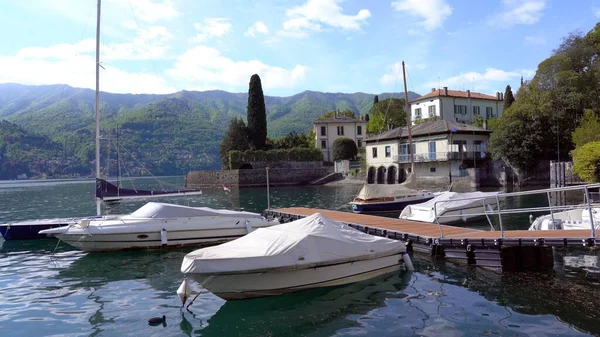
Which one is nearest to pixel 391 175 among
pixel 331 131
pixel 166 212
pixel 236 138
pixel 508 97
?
pixel 331 131

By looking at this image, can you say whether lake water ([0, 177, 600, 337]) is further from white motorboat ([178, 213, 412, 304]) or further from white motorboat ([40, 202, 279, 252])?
white motorboat ([40, 202, 279, 252])

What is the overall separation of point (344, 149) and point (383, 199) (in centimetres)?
4810

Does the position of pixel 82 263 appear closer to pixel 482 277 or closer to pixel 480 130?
pixel 482 277

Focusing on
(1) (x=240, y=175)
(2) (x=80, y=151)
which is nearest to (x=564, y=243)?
(1) (x=240, y=175)

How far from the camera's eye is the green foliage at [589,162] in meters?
36.8

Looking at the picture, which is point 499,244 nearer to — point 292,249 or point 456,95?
point 292,249

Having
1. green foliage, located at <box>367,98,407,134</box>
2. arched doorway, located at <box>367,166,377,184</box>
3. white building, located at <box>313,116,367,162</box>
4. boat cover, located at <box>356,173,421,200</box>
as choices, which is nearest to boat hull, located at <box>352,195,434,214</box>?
boat cover, located at <box>356,173,421,200</box>

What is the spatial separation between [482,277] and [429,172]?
49.8 m

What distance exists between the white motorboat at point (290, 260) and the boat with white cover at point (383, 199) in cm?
1798

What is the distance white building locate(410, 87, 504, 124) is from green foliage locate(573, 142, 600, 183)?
44955mm

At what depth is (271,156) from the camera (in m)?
77.7

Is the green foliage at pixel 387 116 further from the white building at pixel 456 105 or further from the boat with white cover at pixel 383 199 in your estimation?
the boat with white cover at pixel 383 199

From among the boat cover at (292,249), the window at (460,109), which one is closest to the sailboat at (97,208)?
the boat cover at (292,249)

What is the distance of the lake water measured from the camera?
368 inches
